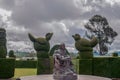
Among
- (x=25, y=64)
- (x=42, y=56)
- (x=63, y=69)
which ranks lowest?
(x=25, y=64)

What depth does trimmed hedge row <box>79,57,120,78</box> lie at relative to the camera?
18406mm

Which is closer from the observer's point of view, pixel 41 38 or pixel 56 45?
pixel 41 38

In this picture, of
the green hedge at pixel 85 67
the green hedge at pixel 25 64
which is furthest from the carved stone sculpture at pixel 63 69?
the green hedge at pixel 25 64

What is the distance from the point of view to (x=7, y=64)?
63.7 feet

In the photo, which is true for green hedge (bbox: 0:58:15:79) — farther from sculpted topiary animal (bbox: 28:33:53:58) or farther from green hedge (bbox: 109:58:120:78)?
green hedge (bbox: 109:58:120:78)

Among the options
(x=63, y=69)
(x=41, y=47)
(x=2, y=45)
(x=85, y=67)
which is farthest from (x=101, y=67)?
(x=63, y=69)

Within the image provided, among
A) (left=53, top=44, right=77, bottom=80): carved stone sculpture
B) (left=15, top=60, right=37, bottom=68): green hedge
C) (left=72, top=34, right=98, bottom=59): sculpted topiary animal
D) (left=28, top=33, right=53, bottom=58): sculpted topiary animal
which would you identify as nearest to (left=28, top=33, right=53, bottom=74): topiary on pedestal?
(left=28, top=33, right=53, bottom=58): sculpted topiary animal

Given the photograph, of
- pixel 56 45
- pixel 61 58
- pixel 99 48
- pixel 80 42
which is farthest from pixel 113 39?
pixel 61 58

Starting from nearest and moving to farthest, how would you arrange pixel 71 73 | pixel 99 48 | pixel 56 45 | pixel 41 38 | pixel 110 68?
pixel 71 73 < pixel 110 68 < pixel 41 38 < pixel 56 45 < pixel 99 48

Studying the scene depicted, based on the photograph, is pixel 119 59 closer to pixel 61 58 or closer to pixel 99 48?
pixel 61 58

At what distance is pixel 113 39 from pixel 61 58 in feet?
134

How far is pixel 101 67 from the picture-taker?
60.7ft

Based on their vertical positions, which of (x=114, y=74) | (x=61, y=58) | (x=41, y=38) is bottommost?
(x=114, y=74)

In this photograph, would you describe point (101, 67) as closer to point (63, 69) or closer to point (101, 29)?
point (63, 69)
